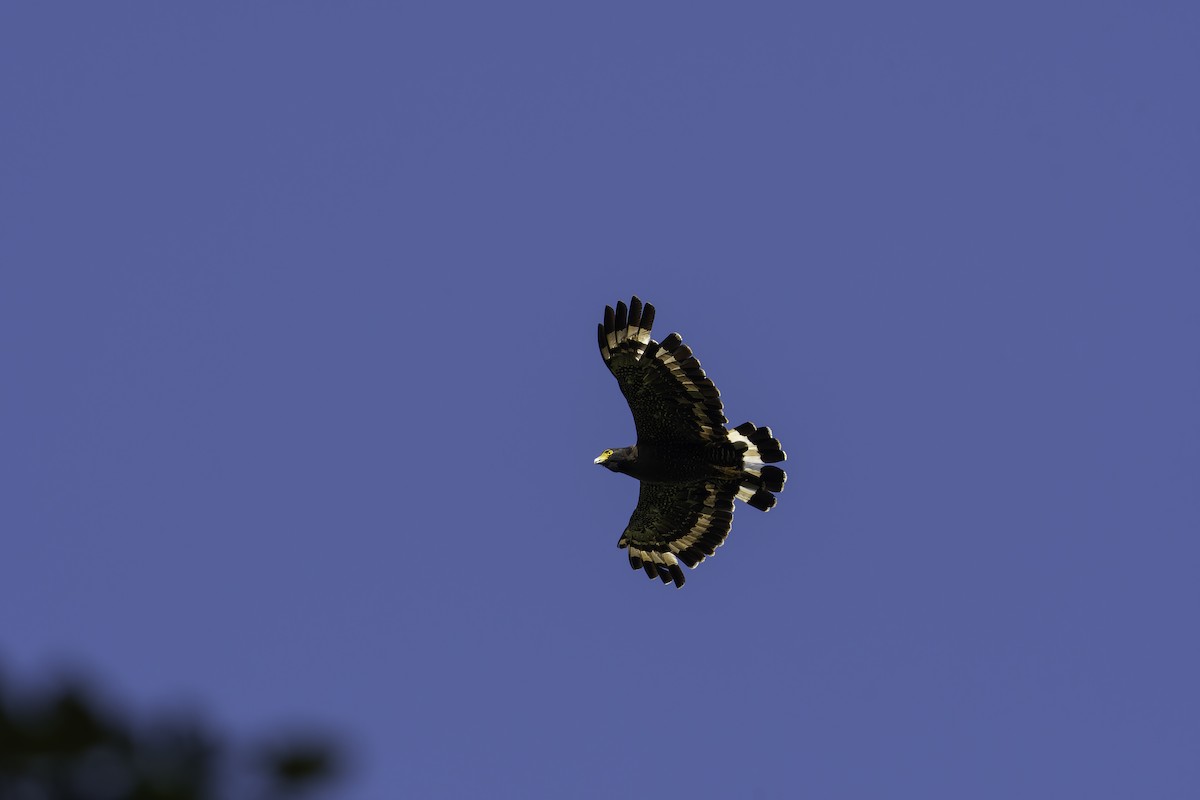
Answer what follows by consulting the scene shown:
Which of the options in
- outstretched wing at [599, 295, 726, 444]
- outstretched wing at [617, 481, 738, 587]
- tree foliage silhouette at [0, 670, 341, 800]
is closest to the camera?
tree foliage silhouette at [0, 670, 341, 800]

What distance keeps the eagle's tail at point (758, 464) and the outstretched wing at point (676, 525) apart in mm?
353

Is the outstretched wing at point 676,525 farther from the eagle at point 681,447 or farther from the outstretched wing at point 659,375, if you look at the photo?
the outstretched wing at point 659,375

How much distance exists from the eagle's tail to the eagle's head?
1.72 meters

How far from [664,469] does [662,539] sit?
243 cm

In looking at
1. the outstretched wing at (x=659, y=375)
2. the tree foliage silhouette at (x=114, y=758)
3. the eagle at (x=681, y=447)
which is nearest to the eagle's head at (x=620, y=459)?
the eagle at (x=681, y=447)

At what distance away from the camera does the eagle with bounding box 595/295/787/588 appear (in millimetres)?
23516

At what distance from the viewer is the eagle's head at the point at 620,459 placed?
2456 cm

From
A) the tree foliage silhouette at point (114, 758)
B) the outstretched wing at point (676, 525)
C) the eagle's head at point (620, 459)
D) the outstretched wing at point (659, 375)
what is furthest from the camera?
the outstretched wing at point (676, 525)

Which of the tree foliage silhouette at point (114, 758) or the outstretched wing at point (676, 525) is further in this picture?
the outstretched wing at point (676, 525)

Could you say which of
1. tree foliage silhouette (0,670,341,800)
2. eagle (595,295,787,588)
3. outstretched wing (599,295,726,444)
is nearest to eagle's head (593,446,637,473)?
eagle (595,295,787,588)

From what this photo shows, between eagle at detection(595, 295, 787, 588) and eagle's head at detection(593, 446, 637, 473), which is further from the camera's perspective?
eagle's head at detection(593, 446, 637, 473)

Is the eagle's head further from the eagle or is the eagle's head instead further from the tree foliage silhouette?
the tree foliage silhouette

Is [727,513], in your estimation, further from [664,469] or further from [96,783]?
[96,783]

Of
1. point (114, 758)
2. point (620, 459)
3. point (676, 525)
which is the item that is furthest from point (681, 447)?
point (114, 758)
